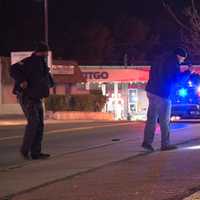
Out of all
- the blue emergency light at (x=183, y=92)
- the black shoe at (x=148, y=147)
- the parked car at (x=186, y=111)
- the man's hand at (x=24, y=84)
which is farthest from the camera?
the blue emergency light at (x=183, y=92)

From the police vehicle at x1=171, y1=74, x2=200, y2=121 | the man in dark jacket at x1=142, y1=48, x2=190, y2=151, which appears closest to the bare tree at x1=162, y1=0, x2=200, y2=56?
the police vehicle at x1=171, y1=74, x2=200, y2=121

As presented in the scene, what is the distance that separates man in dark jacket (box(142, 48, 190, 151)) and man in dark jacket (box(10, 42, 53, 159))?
6.07ft

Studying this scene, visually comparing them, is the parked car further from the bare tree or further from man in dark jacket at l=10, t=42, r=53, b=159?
man in dark jacket at l=10, t=42, r=53, b=159

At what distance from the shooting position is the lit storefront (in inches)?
1788

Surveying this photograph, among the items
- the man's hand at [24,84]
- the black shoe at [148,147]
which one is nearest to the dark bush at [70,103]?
the black shoe at [148,147]

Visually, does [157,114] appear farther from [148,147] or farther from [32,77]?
[32,77]

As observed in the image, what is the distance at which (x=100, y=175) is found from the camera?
917cm

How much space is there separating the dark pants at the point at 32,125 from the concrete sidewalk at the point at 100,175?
40cm

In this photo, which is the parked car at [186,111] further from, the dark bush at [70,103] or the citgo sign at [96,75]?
the citgo sign at [96,75]

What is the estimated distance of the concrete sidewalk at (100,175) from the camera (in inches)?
309

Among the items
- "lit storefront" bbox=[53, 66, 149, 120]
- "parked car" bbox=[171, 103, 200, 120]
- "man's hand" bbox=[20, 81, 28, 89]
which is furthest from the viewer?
"lit storefront" bbox=[53, 66, 149, 120]

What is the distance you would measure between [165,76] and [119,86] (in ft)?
123

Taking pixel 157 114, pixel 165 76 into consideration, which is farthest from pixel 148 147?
pixel 165 76

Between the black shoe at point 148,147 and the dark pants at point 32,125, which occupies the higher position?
the dark pants at point 32,125
